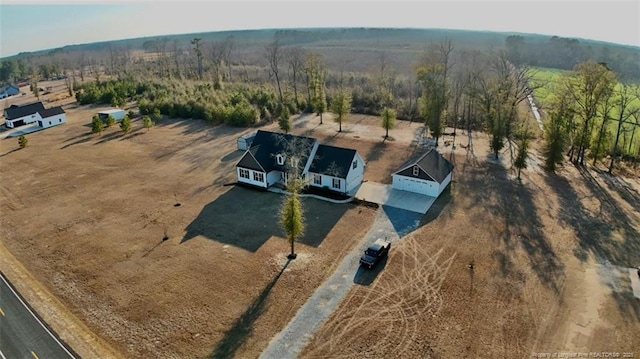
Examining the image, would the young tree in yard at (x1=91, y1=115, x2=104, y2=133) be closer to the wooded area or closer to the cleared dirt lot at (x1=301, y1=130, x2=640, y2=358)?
the wooded area

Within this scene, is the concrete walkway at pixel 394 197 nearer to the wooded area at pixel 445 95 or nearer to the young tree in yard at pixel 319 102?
the wooded area at pixel 445 95

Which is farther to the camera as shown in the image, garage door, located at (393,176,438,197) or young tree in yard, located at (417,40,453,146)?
young tree in yard, located at (417,40,453,146)

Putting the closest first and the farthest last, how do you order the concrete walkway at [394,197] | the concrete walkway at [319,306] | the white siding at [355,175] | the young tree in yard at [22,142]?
1. the concrete walkway at [319,306]
2. the concrete walkway at [394,197]
3. the white siding at [355,175]
4. the young tree in yard at [22,142]

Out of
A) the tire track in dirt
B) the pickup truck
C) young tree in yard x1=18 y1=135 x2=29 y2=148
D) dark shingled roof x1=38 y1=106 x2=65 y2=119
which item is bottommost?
the tire track in dirt

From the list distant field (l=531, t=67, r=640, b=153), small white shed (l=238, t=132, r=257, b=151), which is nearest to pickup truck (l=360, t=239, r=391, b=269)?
small white shed (l=238, t=132, r=257, b=151)

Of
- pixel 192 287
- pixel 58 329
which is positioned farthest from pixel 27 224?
pixel 192 287

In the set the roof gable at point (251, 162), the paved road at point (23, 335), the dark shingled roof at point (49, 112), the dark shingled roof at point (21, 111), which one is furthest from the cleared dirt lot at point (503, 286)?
the dark shingled roof at point (21, 111)

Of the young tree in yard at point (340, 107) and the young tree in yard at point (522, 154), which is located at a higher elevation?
the young tree in yard at point (340, 107)

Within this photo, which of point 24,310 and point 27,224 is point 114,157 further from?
point 24,310

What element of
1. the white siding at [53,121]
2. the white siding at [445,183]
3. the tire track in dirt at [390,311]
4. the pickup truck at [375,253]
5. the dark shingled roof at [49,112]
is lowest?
the tire track in dirt at [390,311]
